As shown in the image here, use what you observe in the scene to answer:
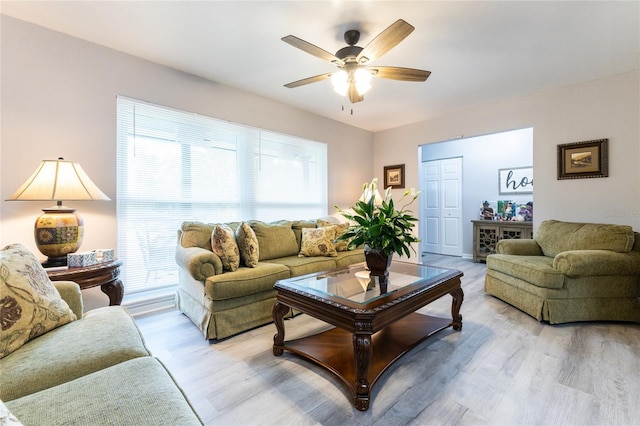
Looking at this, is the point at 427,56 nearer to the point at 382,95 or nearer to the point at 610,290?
the point at 382,95

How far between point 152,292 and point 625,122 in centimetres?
525

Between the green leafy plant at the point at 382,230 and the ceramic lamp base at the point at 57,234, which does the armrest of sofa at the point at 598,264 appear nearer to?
the green leafy plant at the point at 382,230

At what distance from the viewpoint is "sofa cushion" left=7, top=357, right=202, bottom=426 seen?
29.2 inches

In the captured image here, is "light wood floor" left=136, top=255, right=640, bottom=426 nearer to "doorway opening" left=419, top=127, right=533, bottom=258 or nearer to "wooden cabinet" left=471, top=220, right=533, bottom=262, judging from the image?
"wooden cabinet" left=471, top=220, right=533, bottom=262

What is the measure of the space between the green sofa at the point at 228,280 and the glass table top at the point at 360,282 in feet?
1.50

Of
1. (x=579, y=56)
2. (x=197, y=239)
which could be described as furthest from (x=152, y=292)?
(x=579, y=56)

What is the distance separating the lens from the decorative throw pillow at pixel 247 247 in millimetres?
2600

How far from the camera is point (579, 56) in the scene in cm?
263

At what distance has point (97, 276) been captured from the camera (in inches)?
75.9

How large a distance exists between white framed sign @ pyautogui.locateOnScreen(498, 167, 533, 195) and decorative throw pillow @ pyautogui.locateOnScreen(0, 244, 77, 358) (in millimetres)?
6017

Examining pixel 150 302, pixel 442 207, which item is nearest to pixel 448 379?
pixel 150 302

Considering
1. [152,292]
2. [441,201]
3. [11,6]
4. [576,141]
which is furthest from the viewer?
[441,201]

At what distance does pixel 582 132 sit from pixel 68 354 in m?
4.76

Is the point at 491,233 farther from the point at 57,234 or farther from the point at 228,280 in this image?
the point at 57,234
